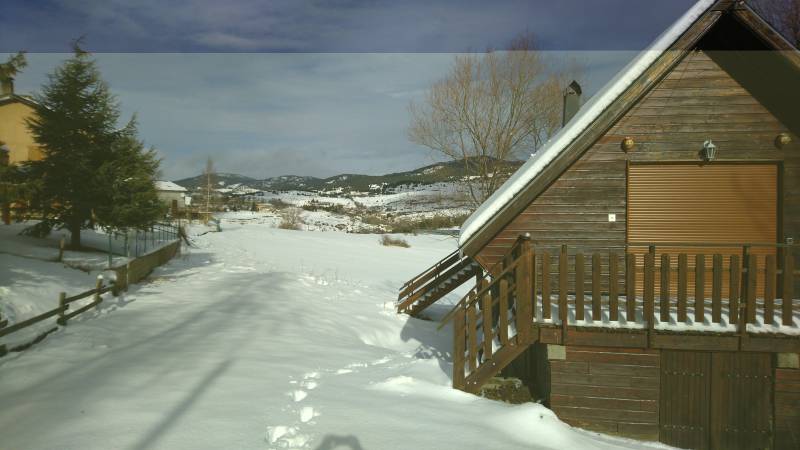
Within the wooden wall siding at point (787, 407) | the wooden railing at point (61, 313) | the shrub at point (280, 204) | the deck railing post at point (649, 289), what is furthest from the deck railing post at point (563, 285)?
the shrub at point (280, 204)

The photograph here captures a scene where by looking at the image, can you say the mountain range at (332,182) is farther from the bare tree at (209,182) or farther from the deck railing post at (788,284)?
the deck railing post at (788,284)

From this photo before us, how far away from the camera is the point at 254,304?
1033 cm

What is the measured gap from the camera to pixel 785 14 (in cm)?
2077

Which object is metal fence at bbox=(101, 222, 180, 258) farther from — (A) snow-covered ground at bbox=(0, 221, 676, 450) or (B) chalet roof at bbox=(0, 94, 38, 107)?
(B) chalet roof at bbox=(0, 94, 38, 107)

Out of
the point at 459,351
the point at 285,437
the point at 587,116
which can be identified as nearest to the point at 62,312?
the point at 285,437

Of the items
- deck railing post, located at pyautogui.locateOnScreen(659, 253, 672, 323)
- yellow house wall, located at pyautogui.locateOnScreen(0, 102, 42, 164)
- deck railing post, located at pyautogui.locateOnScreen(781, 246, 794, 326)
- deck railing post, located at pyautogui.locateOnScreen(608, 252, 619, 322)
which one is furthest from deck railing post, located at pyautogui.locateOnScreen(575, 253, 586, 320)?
yellow house wall, located at pyautogui.locateOnScreen(0, 102, 42, 164)

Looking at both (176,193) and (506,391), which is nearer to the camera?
(506,391)

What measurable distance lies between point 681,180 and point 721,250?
51.9 inches

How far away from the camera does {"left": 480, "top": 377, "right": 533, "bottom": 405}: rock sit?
6286 mm

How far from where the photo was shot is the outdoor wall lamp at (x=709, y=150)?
7219 mm

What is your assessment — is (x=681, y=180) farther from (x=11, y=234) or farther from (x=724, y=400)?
(x=11, y=234)

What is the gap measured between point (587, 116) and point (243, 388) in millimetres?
6039

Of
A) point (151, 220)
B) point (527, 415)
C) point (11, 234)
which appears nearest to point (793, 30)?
point (527, 415)

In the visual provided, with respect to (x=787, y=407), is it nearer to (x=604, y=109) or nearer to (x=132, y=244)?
(x=604, y=109)
